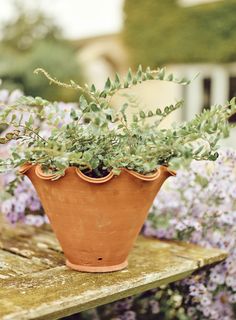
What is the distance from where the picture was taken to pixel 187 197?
223 centimetres

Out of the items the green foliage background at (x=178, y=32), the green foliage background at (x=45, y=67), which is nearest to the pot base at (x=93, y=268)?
the green foliage background at (x=178, y=32)

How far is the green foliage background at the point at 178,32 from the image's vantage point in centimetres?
983

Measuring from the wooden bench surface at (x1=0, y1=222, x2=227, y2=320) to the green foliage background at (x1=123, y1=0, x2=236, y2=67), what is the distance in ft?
26.8

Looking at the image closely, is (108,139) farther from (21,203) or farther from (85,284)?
(21,203)

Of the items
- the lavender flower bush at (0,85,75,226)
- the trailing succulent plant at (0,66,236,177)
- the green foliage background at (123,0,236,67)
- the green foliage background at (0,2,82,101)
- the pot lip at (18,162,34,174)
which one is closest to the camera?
the trailing succulent plant at (0,66,236,177)

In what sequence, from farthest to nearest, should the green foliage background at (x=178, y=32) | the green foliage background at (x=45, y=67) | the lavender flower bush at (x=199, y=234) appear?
1. the green foliage background at (x=45, y=67)
2. the green foliage background at (x=178, y=32)
3. the lavender flower bush at (x=199, y=234)

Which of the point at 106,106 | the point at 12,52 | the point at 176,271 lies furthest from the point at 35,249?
the point at 12,52

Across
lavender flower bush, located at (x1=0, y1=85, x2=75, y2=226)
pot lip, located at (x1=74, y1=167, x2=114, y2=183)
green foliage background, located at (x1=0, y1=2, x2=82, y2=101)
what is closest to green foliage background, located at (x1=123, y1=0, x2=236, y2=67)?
green foliage background, located at (x1=0, y1=2, x2=82, y2=101)

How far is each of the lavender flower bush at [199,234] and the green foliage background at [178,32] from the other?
786 centimetres

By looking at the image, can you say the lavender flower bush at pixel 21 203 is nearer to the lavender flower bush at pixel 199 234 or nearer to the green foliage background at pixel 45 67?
the lavender flower bush at pixel 199 234

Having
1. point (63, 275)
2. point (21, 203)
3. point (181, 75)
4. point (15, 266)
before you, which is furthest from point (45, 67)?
point (63, 275)

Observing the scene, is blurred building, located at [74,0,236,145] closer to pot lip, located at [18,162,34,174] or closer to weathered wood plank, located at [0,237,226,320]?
weathered wood plank, located at [0,237,226,320]

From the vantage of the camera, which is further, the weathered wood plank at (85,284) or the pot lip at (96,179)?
the pot lip at (96,179)

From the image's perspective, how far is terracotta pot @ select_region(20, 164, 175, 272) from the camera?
1.61 m
